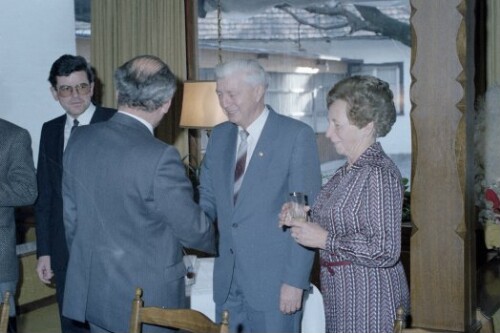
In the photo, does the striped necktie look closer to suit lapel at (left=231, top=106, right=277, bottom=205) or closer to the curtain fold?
suit lapel at (left=231, top=106, right=277, bottom=205)

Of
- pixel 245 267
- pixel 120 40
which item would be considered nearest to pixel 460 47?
pixel 245 267

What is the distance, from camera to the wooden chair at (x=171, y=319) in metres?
2.09

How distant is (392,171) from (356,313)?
1.59 feet

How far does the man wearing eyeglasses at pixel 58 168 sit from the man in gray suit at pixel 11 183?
8cm

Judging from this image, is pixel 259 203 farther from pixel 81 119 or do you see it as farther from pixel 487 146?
pixel 487 146

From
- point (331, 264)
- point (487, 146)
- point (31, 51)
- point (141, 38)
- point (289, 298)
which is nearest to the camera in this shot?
point (331, 264)

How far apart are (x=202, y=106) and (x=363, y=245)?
1.95 metres

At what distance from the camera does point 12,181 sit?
3.24 m

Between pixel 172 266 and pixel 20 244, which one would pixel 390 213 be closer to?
pixel 172 266

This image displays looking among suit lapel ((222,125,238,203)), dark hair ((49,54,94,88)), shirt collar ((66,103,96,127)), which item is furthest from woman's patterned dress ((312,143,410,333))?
dark hair ((49,54,94,88))

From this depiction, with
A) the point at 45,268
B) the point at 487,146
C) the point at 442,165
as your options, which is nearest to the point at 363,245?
the point at 442,165

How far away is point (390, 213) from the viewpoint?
2379 mm

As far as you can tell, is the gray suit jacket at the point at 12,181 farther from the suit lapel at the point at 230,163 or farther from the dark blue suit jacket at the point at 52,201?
the suit lapel at the point at 230,163

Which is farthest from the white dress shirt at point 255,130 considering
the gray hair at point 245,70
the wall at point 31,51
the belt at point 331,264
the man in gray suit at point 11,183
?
the wall at point 31,51
